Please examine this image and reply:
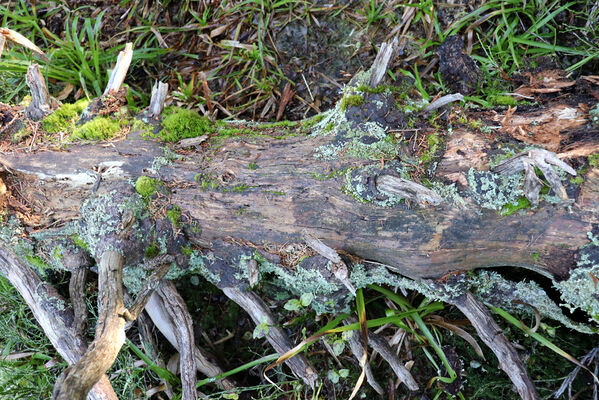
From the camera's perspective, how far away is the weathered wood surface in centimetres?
206

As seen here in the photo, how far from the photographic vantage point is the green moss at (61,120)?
8.48 feet

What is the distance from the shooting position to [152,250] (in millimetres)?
2371

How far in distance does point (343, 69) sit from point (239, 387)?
2410 mm

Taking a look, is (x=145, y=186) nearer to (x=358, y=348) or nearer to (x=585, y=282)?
(x=358, y=348)

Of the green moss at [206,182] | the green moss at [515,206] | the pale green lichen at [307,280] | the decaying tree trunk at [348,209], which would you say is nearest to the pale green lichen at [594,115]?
the decaying tree trunk at [348,209]

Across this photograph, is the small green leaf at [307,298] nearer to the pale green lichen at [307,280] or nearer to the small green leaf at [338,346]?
the pale green lichen at [307,280]

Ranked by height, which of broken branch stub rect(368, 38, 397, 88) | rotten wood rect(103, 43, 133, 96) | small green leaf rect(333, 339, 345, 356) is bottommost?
small green leaf rect(333, 339, 345, 356)

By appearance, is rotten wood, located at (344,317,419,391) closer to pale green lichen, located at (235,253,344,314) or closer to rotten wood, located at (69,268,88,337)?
pale green lichen, located at (235,253,344,314)

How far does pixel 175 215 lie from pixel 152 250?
232 mm

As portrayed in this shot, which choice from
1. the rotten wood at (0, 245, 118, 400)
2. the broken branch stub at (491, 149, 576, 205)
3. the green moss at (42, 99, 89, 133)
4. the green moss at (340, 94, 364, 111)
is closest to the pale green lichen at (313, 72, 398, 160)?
the green moss at (340, 94, 364, 111)

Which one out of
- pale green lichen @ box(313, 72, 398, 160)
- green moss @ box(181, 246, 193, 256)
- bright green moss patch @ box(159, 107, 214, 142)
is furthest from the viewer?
bright green moss patch @ box(159, 107, 214, 142)

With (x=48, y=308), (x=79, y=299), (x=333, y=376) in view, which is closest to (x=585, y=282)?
(x=333, y=376)

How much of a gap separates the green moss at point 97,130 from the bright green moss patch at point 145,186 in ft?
1.26

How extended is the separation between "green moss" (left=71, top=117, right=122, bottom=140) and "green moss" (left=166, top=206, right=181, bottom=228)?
1.95ft
